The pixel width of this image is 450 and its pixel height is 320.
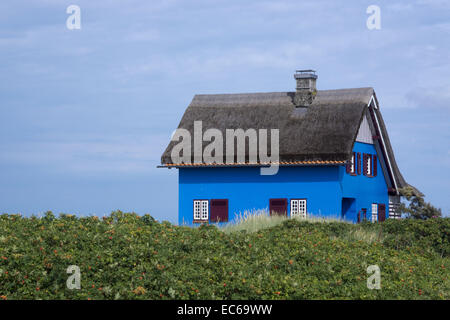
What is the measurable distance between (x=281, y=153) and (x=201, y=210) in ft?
18.1

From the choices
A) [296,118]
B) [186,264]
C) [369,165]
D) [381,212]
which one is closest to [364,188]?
[369,165]

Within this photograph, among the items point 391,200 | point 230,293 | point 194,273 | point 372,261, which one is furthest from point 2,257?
point 391,200

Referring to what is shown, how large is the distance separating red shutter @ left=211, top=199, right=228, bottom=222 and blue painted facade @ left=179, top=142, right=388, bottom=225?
0.80 ft

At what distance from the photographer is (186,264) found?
13.3 meters

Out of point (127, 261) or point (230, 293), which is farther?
point (127, 261)

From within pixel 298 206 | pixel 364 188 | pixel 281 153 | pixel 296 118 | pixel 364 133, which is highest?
pixel 296 118

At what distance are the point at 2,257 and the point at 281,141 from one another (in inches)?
819

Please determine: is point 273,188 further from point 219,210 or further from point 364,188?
point 364,188

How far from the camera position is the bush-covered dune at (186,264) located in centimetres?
1188

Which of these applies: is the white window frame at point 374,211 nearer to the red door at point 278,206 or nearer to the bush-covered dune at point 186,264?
the red door at point 278,206

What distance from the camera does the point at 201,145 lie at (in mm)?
32562
